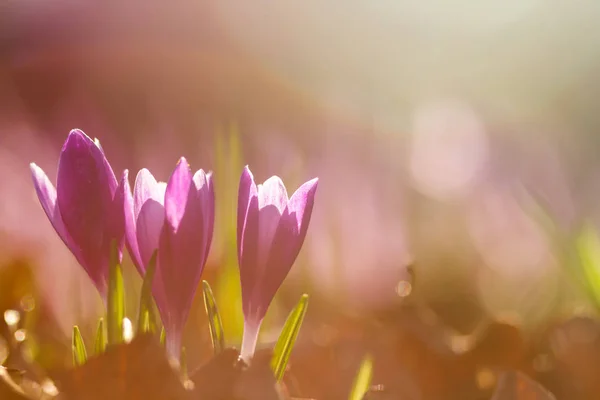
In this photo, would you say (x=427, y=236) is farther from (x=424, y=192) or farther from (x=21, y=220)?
(x=21, y=220)

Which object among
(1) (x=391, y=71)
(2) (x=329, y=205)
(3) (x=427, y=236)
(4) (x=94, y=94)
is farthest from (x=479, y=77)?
(2) (x=329, y=205)

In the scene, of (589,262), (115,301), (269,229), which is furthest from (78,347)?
(589,262)

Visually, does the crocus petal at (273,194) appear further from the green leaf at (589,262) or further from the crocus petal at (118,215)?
the green leaf at (589,262)

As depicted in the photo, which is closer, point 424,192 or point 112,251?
point 112,251

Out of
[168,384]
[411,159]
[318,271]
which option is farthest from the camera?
[411,159]

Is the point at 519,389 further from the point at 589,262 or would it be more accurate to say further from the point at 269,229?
the point at 589,262

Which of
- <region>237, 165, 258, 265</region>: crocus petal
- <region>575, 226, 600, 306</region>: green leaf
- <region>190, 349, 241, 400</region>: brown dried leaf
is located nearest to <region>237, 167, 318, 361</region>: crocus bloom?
<region>237, 165, 258, 265</region>: crocus petal
